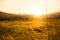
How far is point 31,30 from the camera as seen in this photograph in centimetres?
213

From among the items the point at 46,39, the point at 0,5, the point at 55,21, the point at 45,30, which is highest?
the point at 0,5

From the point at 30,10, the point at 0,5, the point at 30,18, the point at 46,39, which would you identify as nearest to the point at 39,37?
the point at 46,39

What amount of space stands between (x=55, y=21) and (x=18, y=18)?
0.67m

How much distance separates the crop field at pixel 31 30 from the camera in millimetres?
2096

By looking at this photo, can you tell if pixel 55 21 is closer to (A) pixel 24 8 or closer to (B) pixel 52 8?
(B) pixel 52 8

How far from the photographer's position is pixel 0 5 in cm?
Result: 213

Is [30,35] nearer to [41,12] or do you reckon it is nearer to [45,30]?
[45,30]

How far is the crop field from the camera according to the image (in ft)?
6.88

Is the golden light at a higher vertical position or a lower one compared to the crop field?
higher

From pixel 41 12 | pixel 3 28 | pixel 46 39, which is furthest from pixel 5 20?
pixel 46 39

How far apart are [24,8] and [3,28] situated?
513 mm

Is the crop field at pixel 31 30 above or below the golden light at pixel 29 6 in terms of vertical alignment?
below

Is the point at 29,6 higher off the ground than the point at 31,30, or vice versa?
the point at 29,6

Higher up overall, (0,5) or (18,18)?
(0,5)
